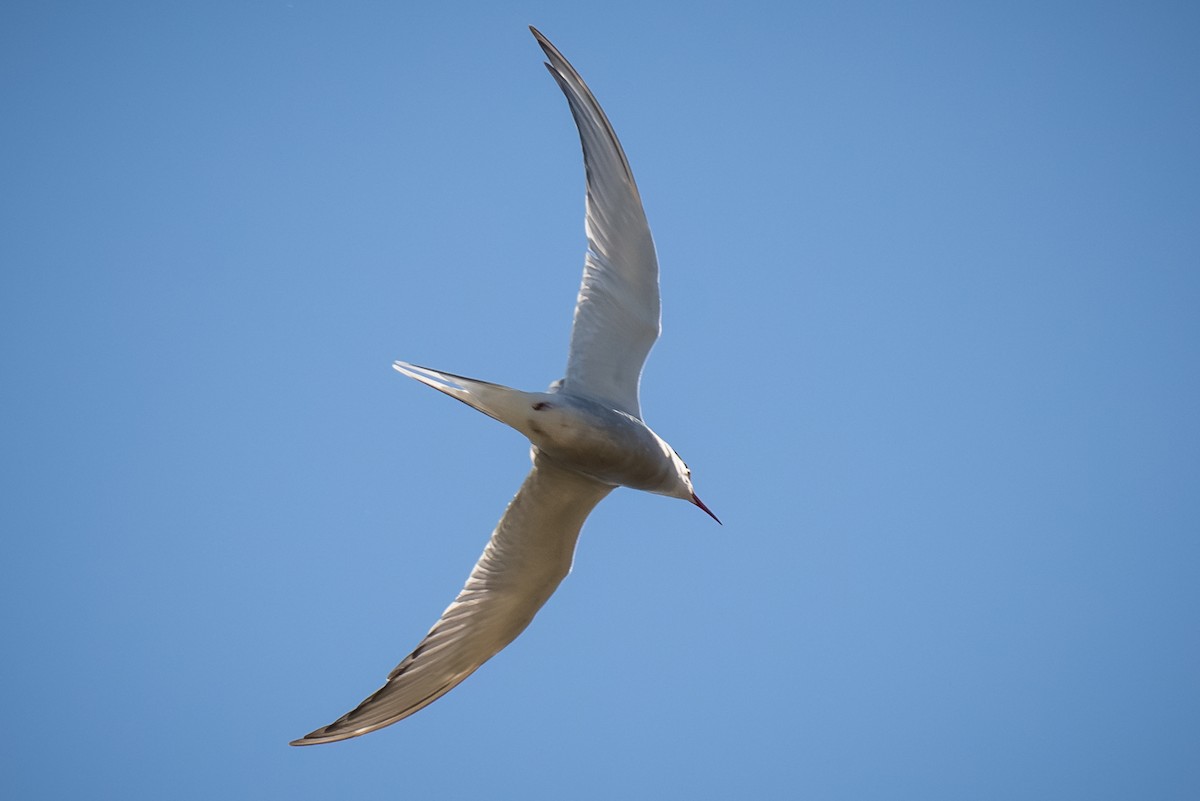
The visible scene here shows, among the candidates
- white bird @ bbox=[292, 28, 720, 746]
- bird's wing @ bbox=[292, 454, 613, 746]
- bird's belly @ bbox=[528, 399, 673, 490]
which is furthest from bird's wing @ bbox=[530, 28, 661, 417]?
bird's wing @ bbox=[292, 454, 613, 746]

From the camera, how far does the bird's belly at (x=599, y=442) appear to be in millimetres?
4828

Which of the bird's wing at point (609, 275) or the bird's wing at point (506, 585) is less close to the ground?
the bird's wing at point (609, 275)

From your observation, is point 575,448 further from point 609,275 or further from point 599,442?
point 609,275

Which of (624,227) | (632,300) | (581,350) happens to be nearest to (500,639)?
(581,350)

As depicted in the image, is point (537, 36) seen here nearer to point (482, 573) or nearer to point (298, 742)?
point (482, 573)

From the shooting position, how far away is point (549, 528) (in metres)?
5.47

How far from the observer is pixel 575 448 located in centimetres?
493

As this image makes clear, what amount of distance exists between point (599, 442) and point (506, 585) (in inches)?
A: 47.8

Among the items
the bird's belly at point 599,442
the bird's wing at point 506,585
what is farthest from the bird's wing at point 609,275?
the bird's wing at point 506,585

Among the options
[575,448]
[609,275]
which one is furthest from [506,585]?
[609,275]

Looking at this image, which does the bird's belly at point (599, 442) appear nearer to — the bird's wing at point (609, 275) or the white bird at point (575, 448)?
the white bird at point (575, 448)

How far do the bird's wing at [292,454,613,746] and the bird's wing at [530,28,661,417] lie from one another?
0.62 m

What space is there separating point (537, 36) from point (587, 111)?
462 mm

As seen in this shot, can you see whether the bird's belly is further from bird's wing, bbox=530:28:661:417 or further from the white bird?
bird's wing, bbox=530:28:661:417
